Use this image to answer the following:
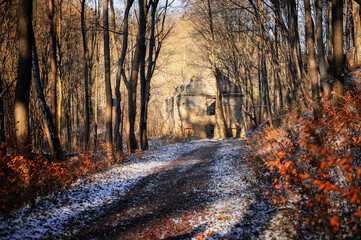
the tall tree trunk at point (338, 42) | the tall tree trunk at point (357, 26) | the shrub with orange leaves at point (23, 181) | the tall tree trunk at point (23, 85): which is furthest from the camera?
the tall tree trunk at point (357, 26)

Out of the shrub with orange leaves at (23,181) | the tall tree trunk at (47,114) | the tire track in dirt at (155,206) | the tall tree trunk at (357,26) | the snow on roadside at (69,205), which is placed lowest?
the tire track in dirt at (155,206)

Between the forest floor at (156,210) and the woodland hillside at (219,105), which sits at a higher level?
the woodland hillside at (219,105)

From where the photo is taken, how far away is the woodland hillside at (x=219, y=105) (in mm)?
4535

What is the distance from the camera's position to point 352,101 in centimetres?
745

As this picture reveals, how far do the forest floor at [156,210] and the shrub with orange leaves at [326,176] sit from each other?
51cm

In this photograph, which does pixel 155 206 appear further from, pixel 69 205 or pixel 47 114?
pixel 47 114

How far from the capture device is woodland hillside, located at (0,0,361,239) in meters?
4.54

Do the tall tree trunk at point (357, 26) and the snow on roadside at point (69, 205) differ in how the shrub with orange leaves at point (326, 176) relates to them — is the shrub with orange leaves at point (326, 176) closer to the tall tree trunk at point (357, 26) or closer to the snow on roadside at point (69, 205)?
the snow on roadside at point (69, 205)

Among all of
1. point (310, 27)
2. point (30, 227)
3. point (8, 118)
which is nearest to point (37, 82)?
point (30, 227)

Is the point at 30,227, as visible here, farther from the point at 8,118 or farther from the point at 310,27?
the point at 8,118

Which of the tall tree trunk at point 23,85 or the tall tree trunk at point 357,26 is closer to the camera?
the tall tree trunk at point 23,85

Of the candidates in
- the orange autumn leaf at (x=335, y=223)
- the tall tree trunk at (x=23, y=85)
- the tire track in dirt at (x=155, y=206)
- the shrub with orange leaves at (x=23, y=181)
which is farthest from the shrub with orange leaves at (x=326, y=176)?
the tall tree trunk at (x=23, y=85)

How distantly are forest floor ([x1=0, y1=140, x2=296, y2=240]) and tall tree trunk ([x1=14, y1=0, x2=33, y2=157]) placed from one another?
1662 millimetres

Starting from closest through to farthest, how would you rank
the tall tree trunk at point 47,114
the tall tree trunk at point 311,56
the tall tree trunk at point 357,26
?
the tall tree trunk at point 311,56 < the tall tree trunk at point 47,114 < the tall tree trunk at point 357,26
